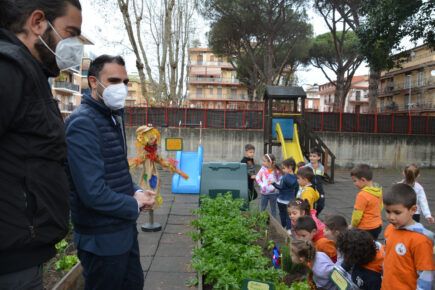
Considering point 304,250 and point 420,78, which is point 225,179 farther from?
point 420,78

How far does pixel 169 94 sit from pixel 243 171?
55.3 ft

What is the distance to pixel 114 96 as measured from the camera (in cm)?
253

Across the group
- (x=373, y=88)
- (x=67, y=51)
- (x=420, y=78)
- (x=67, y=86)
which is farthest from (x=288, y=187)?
(x=67, y=86)

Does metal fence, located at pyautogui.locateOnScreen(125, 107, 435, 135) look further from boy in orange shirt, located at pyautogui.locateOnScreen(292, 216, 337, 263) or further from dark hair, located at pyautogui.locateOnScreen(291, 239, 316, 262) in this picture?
dark hair, located at pyautogui.locateOnScreen(291, 239, 316, 262)

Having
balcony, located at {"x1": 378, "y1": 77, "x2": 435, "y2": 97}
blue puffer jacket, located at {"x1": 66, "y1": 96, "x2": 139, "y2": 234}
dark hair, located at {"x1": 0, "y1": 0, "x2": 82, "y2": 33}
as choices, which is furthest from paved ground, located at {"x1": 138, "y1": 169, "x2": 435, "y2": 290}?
balcony, located at {"x1": 378, "y1": 77, "x2": 435, "y2": 97}

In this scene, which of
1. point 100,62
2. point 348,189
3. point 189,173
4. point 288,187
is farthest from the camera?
point 348,189

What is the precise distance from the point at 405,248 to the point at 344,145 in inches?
643

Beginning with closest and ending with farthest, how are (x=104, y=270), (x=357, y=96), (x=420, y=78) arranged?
(x=104, y=270) → (x=420, y=78) → (x=357, y=96)

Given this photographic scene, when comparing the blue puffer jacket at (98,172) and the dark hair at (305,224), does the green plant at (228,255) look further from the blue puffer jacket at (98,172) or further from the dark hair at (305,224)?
the blue puffer jacket at (98,172)

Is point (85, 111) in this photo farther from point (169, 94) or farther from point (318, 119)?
point (169, 94)

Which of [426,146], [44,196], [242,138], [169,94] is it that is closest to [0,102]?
[44,196]

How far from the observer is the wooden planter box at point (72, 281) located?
3.37m

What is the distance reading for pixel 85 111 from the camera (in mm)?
2400

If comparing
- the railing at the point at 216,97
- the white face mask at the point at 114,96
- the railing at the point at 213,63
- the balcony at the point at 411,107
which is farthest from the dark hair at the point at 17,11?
the railing at the point at 213,63
